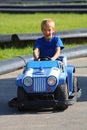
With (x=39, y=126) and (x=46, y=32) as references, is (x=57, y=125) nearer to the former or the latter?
(x=39, y=126)

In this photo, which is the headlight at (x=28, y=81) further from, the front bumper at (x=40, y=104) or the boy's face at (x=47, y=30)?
the boy's face at (x=47, y=30)

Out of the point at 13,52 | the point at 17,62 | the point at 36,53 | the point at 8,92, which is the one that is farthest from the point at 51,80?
the point at 13,52

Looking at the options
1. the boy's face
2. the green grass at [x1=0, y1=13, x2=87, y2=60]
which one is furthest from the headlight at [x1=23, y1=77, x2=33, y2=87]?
the green grass at [x1=0, y1=13, x2=87, y2=60]

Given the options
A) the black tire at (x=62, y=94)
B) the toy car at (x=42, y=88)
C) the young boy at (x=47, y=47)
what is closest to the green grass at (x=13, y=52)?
the young boy at (x=47, y=47)

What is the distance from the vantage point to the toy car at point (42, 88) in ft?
18.6

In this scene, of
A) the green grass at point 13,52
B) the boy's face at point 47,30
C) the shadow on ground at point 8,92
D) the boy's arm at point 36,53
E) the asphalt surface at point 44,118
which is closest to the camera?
the asphalt surface at point 44,118

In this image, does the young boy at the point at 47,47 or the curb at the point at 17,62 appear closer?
the young boy at the point at 47,47

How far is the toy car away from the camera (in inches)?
223

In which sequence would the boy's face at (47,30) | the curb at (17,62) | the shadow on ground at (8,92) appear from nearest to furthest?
the shadow on ground at (8,92) → the boy's face at (47,30) → the curb at (17,62)

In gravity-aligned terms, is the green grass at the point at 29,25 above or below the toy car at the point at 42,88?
below

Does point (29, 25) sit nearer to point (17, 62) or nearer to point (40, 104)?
point (17, 62)

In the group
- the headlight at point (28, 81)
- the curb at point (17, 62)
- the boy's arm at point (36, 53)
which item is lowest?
the curb at point (17, 62)

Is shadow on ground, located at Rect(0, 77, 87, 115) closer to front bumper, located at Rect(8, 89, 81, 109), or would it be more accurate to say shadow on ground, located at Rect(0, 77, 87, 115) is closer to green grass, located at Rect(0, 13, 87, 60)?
front bumper, located at Rect(8, 89, 81, 109)

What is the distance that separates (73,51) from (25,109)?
166 inches
